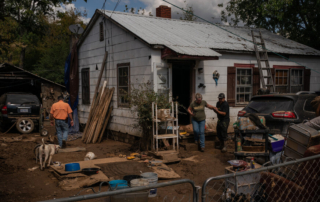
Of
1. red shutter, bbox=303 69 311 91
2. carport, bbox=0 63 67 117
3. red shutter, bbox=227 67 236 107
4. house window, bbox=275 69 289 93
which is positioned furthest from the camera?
carport, bbox=0 63 67 117

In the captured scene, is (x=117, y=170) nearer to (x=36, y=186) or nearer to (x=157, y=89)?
(x=36, y=186)

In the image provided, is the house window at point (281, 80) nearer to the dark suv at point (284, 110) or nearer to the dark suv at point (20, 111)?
the dark suv at point (284, 110)

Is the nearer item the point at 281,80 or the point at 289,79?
the point at 281,80

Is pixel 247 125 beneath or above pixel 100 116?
above

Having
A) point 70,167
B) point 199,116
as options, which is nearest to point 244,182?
point 70,167

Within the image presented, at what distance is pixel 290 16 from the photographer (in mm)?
17859

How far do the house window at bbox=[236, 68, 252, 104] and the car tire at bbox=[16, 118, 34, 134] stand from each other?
10.3 meters

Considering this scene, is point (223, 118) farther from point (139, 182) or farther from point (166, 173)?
point (139, 182)

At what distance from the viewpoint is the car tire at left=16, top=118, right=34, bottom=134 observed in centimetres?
1427

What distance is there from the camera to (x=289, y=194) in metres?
3.64

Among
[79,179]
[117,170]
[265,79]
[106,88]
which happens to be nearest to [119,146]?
[106,88]

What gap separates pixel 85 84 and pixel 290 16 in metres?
13.2

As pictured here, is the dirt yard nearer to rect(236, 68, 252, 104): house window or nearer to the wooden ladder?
rect(236, 68, 252, 104): house window

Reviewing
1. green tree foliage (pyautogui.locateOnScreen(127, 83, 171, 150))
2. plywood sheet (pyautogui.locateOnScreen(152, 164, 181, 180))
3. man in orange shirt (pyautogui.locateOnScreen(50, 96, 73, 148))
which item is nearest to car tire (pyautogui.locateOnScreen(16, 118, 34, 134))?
man in orange shirt (pyautogui.locateOnScreen(50, 96, 73, 148))
